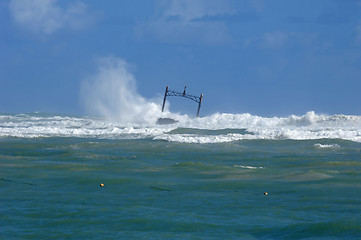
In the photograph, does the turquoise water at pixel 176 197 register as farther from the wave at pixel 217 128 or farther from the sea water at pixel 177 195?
the wave at pixel 217 128

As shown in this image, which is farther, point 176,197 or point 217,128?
point 217,128

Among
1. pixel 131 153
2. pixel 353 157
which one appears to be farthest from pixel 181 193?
pixel 353 157

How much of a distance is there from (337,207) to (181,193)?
8.66 ft

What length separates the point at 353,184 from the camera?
1018 cm

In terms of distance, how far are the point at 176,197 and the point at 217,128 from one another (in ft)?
100

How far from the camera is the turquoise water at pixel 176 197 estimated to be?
6.29 m

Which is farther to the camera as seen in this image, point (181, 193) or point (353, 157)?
point (353, 157)

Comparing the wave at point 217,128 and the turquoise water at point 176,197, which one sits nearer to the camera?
the turquoise water at point 176,197

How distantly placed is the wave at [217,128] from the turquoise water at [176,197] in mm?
9299

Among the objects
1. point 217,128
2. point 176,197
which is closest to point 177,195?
point 176,197

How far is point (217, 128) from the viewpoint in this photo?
38969mm

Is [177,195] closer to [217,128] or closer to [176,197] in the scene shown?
[176,197]

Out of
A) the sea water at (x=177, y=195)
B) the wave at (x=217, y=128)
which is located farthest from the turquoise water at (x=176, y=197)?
the wave at (x=217, y=128)

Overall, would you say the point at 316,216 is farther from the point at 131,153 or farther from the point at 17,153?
the point at 17,153
